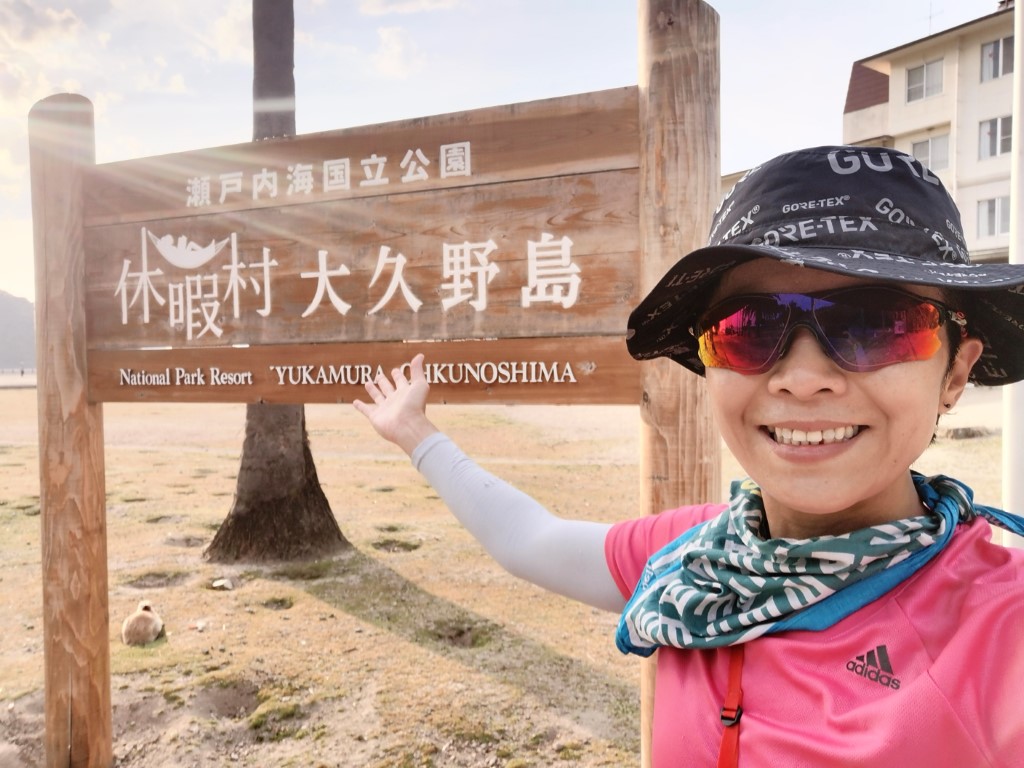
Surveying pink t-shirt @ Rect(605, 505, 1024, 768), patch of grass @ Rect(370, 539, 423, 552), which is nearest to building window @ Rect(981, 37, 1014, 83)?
patch of grass @ Rect(370, 539, 423, 552)

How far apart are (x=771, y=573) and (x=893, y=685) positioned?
0.23 m

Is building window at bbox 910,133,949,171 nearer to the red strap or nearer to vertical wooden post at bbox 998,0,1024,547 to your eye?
vertical wooden post at bbox 998,0,1024,547

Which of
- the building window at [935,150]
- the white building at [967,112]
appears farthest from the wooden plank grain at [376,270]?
the building window at [935,150]

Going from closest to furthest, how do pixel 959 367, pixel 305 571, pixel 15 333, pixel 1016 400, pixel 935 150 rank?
pixel 959 367, pixel 1016 400, pixel 305 571, pixel 935 150, pixel 15 333

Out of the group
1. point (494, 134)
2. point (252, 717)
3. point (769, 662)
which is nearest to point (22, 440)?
point (252, 717)

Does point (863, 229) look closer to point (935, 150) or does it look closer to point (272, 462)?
point (272, 462)

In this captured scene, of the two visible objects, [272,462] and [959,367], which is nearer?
[959,367]

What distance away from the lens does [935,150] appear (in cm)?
2150

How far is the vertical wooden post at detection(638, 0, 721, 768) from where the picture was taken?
212 centimetres

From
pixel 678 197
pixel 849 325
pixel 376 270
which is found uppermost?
pixel 678 197

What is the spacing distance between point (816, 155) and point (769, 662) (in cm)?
79

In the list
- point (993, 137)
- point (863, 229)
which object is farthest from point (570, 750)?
point (993, 137)

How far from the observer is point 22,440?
1670 cm

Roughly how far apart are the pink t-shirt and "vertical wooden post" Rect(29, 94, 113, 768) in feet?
9.93
